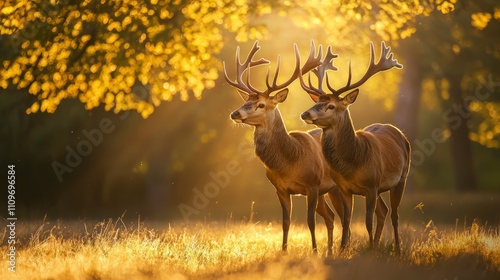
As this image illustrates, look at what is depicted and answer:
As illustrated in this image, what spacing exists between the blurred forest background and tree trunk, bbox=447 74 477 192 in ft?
0.20

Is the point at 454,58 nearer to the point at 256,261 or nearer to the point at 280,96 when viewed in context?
the point at 280,96

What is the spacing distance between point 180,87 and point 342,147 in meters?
3.75

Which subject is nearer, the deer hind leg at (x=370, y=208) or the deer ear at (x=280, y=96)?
the deer hind leg at (x=370, y=208)

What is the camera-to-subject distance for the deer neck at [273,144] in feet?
32.0

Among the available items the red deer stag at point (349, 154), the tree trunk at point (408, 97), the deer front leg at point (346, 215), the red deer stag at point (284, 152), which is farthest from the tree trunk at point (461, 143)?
the deer front leg at point (346, 215)

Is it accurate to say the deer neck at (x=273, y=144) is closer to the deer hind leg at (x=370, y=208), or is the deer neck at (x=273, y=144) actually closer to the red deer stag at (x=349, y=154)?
the red deer stag at (x=349, y=154)

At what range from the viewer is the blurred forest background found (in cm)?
1166

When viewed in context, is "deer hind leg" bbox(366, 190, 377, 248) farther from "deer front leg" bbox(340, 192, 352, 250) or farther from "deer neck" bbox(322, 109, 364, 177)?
"deer neck" bbox(322, 109, 364, 177)

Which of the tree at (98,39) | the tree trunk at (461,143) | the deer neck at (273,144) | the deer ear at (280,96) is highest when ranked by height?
the tree at (98,39)

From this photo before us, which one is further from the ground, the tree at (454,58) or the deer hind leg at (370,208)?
the tree at (454,58)

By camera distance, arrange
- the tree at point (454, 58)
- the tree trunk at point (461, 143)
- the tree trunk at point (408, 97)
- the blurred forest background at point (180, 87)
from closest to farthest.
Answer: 1. the blurred forest background at point (180, 87)
2. the tree trunk at point (408, 97)
3. the tree at point (454, 58)
4. the tree trunk at point (461, 143)

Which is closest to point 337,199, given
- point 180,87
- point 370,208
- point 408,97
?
point 370,208

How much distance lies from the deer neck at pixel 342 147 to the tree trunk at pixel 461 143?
1580 cm

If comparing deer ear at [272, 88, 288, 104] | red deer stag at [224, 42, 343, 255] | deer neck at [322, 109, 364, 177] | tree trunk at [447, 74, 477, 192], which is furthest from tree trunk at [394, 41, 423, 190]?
deer neck at [322, 109, 364, 177]
